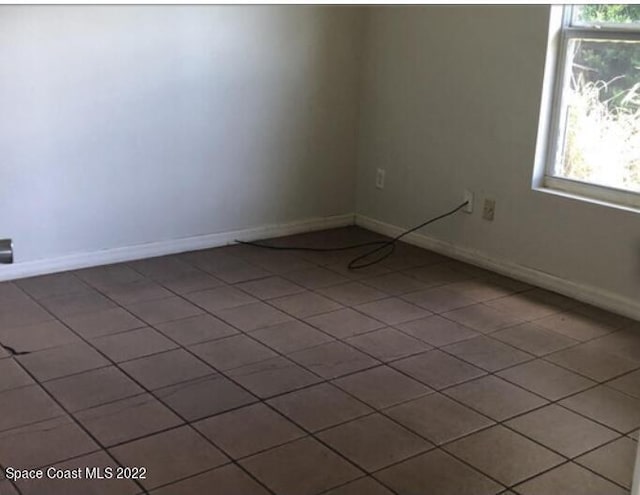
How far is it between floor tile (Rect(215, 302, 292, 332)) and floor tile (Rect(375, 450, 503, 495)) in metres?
1.11

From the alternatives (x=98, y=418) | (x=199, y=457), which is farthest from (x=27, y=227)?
(x=199, y=457)

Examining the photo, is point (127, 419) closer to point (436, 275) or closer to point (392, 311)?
point (392, 311)

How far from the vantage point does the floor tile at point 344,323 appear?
3.15 metres

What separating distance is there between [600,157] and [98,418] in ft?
7.70

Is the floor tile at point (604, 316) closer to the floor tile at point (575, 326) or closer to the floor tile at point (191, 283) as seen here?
the floor tile at point (575, 326)

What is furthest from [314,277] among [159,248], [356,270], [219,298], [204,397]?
[204,397]

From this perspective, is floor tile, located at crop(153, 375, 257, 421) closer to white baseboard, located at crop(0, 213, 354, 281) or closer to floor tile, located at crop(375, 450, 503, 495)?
floor tile, located at crop(375, 450, 503, 495)

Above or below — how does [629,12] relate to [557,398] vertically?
above

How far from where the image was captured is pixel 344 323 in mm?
3236

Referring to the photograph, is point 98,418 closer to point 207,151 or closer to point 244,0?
point 244,0

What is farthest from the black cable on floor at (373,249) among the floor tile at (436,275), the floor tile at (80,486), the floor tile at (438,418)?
the floor tile at (80,486)

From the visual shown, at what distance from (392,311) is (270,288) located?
1.94 ft

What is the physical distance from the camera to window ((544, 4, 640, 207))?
10.8 feet

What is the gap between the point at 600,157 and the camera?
3.47m
